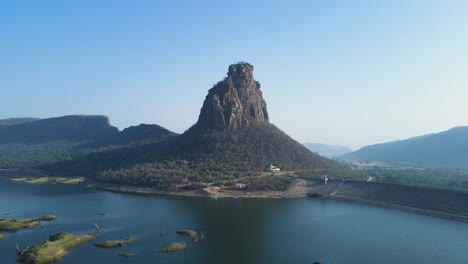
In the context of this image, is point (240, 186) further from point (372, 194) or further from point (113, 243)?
point (113, 243)

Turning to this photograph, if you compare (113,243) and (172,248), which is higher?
(113,243)

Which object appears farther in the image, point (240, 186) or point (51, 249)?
point (240, 186)

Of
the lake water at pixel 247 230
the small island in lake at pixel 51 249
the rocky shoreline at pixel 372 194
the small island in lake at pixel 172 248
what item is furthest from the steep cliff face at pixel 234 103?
the small island in lake at pixel 51 249

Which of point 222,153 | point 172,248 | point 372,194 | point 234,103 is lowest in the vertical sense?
point 172,248

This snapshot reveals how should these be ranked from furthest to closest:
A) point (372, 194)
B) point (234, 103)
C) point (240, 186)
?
point (234, 103) → point (240, 186) → point (372, 194)

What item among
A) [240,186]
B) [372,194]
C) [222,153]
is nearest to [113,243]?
[240,186]

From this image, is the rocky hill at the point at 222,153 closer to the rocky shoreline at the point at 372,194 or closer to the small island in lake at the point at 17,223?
the rocky shoreline at the point at 372,194

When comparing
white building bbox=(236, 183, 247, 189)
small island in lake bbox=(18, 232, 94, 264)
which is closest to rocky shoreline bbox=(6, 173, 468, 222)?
white building bbox=(236, 183, 247, 189)

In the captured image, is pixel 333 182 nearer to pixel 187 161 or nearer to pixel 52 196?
pixel 187 161
